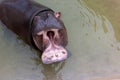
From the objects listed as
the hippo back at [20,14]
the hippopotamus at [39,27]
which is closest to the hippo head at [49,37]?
the hippopotamus at [39,27]

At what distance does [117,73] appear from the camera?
375 cm

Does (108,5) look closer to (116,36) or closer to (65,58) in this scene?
(116,36)

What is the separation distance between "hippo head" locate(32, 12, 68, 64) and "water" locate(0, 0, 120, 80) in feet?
0.77

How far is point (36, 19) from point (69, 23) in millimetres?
736

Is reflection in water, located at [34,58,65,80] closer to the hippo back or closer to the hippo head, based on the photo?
the hippo head

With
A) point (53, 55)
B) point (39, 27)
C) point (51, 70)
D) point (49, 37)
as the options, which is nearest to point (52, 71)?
point (51, 70)

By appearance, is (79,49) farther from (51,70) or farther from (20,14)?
(20,14)

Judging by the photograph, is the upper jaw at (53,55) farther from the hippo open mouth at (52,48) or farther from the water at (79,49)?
the water at (79,49)

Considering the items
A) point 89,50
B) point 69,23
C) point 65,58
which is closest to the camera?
point 65,58

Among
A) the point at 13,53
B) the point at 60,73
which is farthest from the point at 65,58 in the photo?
the point at 13,53

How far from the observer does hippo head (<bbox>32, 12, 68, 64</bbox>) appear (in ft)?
12.0

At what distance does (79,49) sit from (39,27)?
65cm

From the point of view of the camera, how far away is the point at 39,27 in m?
3.76

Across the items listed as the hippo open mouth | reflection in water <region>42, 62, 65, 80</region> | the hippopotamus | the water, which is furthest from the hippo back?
reflection in water <region>42, 62, 65, 80</region>
